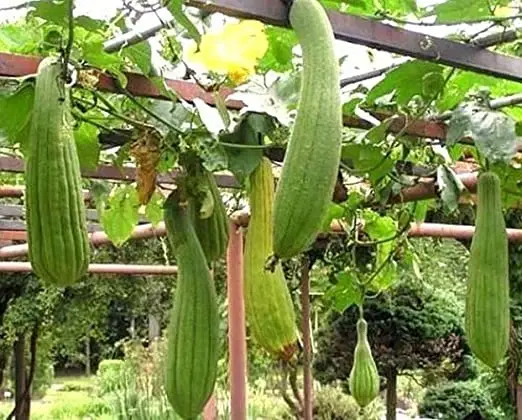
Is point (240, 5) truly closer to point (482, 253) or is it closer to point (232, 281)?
point (482, 253)

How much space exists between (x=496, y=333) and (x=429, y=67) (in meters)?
0.48

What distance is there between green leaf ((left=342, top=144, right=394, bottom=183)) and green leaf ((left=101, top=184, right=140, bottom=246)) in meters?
0.57

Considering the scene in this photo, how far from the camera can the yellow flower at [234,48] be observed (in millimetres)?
1229

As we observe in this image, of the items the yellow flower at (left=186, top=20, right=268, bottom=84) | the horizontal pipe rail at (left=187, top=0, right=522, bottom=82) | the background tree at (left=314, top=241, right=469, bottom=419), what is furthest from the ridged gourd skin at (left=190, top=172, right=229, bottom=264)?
the background tree at (left=314, top=241, right=469, bottom=419)

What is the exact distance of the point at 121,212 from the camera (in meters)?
2.39

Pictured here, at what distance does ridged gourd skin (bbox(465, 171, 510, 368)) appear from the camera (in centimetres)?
140

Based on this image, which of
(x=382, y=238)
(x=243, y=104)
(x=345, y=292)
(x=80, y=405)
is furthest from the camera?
(x=80, y=405)

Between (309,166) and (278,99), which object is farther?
(278,99)

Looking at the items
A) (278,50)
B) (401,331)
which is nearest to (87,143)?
(278,50)

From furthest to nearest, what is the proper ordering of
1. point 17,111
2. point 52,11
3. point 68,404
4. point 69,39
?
point 68,404
point 17,111
point 52,11
point 69,39

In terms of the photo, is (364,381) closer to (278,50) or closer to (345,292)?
(345,292)

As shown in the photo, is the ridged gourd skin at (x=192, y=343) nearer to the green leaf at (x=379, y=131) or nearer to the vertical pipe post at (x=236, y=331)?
the green leaf at (x=379, y=131)

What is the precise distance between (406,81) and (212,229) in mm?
517

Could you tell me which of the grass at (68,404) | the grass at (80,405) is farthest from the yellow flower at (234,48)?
the grass at (68,404)
